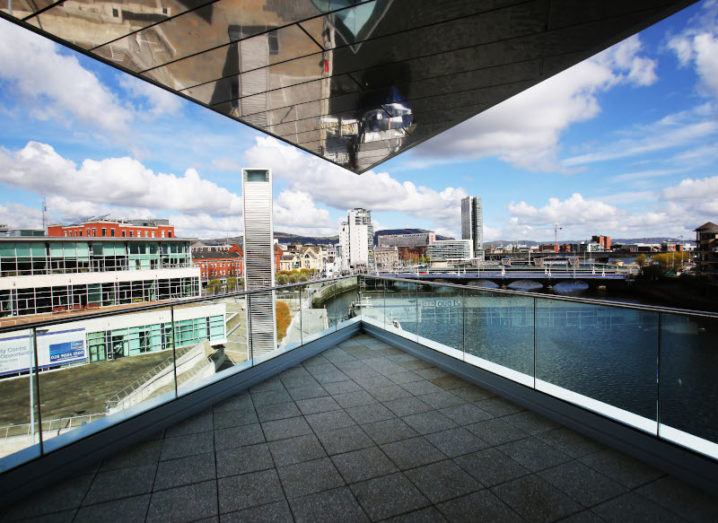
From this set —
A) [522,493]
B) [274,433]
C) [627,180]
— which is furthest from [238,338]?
[627,180]

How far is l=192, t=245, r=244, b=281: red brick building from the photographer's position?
3698 inches

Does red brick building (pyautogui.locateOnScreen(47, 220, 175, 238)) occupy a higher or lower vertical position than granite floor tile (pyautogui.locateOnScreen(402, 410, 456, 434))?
higher

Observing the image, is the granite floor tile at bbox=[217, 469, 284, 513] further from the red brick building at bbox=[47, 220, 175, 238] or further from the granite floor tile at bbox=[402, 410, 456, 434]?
the red brick building at bbox=[47, 220, 175, 238]

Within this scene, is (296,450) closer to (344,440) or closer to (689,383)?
(344,440)

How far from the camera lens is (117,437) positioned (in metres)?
2.67

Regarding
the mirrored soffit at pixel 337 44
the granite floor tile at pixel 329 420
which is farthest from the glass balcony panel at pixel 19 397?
the mirrored soffit at pixel 337 44

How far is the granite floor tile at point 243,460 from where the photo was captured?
2.42 m

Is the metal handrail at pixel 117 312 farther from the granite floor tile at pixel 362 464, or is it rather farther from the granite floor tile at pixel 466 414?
the granite floor tile at pixel 466 414

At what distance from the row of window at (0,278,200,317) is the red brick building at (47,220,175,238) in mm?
31017

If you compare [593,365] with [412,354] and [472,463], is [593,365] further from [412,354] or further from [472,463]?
[472,463]

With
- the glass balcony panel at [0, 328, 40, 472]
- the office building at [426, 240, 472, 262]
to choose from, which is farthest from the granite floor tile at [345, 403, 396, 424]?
the office building at [426, 240, 472, 262]

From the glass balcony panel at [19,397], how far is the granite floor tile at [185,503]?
0.90m

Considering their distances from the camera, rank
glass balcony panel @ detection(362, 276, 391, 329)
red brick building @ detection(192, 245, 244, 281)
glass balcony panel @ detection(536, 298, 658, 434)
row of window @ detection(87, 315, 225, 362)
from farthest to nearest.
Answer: red brick building @ detection(192, 245, 244, 281), glass balcony panel @ detection(362, 276, 391, 329), row of window @ detection(87, 315, 225, 362), glass balcony panel @ detection(536, 298, 658, 434)

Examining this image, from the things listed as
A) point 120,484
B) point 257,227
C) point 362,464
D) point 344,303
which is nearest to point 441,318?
point 344,303
